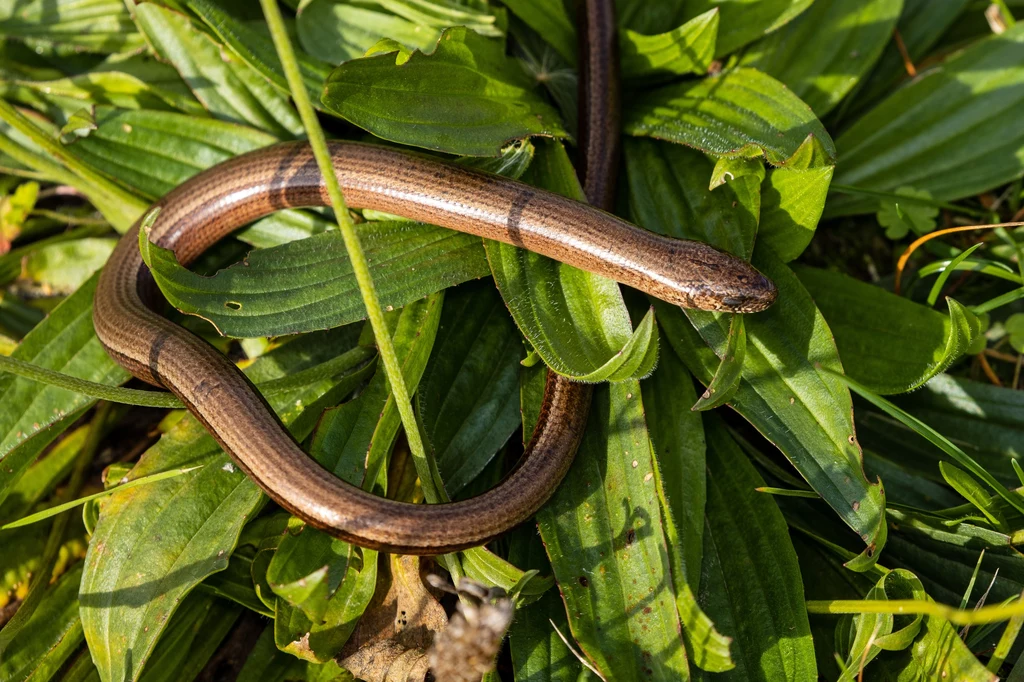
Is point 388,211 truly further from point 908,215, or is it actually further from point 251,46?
point 908,215

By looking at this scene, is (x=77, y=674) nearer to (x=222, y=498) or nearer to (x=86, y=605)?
(x=86, y=605)

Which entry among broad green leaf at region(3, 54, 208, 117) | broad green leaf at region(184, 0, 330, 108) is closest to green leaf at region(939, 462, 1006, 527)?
broad green leaf at region(184, 0, 330, 108)

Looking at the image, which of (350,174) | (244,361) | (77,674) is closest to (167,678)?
(77,674)

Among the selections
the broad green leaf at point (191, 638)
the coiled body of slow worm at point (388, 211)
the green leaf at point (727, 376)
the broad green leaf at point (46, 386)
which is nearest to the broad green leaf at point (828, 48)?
the coiled body of slow worm at point (388, 211)

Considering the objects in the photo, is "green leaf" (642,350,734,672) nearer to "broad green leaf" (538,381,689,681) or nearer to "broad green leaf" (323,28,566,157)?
"broad green leaf" (538,381,689,681)

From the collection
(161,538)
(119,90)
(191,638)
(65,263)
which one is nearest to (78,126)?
(119,90)
